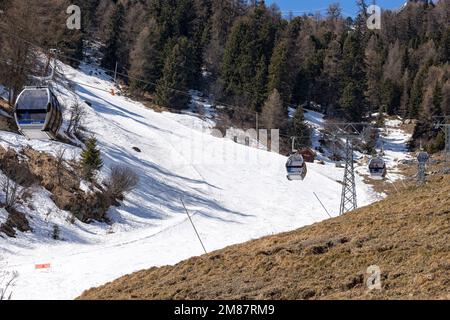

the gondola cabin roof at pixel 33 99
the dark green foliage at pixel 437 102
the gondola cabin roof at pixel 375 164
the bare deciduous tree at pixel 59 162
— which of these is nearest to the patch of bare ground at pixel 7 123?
the bare deciduous tree at pixel 59 162

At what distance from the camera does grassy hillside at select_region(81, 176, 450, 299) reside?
13.2 metres

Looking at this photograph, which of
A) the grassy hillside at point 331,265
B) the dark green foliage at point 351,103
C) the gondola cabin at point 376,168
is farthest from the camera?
the dark green foliage at point 351,103

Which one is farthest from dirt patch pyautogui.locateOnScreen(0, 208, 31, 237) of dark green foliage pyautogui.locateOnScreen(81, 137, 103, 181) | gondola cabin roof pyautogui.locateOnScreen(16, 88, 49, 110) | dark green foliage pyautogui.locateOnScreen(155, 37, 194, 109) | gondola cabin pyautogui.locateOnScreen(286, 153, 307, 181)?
dark green foliage pyautogui.locateOnScreen(155, 37, 194, 109)

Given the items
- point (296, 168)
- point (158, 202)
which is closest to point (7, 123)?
point (158, 202)

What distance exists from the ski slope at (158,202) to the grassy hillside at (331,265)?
633cm

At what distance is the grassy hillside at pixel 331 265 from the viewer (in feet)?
43.4

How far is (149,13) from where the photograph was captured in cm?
9975

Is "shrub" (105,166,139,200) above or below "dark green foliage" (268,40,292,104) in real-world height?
below

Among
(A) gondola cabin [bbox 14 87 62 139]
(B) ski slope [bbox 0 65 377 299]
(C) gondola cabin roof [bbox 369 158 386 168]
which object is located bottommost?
(B) ski slope [bbox 0 65 377 299]

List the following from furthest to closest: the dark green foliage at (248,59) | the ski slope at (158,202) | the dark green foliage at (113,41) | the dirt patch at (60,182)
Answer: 1. the dark green foliage at (113,41)
2. the dark green foliage at (248,59)
3. the dirt patch at (60,182)
4. the ski slope at (158,202)

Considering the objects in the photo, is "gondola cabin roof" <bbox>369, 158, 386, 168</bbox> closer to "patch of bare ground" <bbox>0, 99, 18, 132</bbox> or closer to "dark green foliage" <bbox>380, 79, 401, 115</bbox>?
"patch of bare ground" <bbox>0, 99, 18, 132</bbox>

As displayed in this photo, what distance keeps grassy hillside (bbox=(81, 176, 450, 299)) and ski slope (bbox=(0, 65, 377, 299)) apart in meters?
6.33

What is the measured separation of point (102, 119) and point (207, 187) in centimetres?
1335

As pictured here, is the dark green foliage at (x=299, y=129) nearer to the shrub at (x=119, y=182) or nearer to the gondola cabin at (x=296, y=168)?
the shrub at (x=119, y=182)
